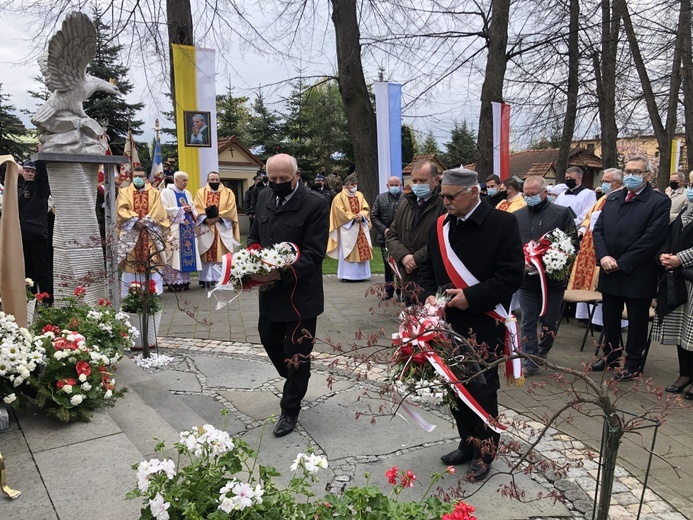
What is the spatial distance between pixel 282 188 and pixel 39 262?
5646 millimetres

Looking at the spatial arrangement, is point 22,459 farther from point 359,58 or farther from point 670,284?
point 359,58

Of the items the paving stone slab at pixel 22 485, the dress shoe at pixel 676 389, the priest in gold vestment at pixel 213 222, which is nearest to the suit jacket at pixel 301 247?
the paving stone slab at pixel 22 485

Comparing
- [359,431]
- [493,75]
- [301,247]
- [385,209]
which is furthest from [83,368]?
[493,75]

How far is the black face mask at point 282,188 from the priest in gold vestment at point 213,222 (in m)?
6.69

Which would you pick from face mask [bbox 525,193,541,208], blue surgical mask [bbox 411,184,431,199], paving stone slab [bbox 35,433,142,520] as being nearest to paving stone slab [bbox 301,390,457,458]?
paving stone slab [bbox 35,433,142,520]

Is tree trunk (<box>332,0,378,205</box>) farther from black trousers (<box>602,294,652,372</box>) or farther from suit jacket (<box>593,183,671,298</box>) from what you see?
black trousers (<box>602,294,652,372</box>)

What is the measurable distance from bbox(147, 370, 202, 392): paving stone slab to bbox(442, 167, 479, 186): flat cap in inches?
116

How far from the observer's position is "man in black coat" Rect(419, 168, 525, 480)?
3240 mm

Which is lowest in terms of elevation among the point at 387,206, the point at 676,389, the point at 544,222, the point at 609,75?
the point at 676,389

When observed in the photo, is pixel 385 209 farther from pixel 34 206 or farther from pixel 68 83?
pixel 34 206

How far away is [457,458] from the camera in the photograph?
3.53m

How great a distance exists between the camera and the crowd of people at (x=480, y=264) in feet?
10.9

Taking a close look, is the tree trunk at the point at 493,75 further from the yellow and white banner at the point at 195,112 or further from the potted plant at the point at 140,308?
the potted plant at the point at 140,308

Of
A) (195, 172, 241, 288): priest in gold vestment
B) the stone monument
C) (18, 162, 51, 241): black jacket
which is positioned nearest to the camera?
the stone monument
